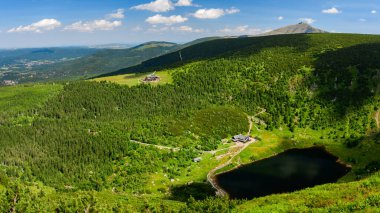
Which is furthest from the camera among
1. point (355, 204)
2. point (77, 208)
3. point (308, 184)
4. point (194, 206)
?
point (308, 184)

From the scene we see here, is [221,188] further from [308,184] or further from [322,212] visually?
[322,212]

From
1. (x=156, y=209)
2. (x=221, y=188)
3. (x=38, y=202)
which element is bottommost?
(x=221, y=188)

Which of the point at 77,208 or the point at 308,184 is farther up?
the point at 77,208

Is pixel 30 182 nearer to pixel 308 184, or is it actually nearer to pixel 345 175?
pixel 308 184

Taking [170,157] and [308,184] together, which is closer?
[308,184]

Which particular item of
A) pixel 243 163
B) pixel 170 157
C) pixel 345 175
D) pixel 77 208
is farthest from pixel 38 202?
pixel 345 175

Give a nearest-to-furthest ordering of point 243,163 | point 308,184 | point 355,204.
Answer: point 355,204
point 308,184
point 243,163
